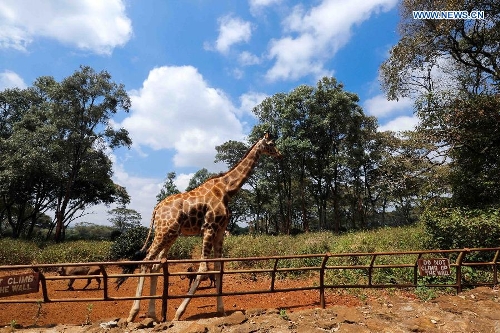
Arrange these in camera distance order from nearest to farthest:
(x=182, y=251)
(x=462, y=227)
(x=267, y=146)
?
(x=267, y=146)
(x=462, y=227)
(x=182, y=251)

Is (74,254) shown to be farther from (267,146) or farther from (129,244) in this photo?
(267,146)

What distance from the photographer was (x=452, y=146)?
39.8 ft

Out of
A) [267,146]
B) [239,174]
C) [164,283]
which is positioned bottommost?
[164,283]

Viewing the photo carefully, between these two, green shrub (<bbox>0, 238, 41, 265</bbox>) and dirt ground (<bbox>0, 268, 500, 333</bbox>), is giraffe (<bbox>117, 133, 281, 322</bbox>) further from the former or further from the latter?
green shrub (<bbox>0, 238, 41, 265</bbox>)

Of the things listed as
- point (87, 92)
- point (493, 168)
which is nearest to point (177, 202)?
point (493, 168)

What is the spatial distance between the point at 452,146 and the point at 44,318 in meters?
13.8

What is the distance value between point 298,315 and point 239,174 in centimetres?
322

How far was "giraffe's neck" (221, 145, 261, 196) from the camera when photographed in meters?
7.30

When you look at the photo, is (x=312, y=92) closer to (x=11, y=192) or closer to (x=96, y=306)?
(x=96, y=306)

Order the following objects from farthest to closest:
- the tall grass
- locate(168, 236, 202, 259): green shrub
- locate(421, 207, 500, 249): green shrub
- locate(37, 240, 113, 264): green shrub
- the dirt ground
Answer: locate(168, 236, 202, 259): green shrub, locate(37, 240, 113, 264): green shrub, the tall grass, locate(421, 207, 500, 249): green shrub, the dirt ground

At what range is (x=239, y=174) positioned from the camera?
24.6 ft

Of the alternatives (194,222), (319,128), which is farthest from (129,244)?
(319,128)

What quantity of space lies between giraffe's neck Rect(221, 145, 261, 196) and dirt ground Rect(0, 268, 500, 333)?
257 cm

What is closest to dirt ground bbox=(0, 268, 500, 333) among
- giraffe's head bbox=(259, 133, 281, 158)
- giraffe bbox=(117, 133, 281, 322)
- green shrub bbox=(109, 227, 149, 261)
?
giraffe bbox=(117, 133, 281, 322)
